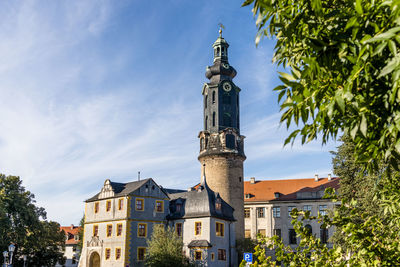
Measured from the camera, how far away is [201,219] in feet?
130

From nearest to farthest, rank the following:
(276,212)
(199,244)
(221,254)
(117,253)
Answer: (199,244) < (117,253) < (221,254) < (276,212)

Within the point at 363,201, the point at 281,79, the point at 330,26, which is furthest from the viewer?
the point at 363,201

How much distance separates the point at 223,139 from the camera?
51469mm

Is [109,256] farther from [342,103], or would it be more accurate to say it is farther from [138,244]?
[342,103]

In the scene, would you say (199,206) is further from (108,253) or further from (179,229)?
(108,253)

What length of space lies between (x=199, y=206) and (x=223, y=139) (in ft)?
42.5

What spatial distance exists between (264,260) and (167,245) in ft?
103

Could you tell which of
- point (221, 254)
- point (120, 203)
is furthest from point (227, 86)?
point (221, 254)

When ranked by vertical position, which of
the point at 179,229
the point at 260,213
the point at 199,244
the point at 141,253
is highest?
the point at 260,213

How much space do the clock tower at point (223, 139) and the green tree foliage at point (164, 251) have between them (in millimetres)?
12880

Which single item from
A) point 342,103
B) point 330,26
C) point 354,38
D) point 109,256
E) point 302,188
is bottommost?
point 109,256

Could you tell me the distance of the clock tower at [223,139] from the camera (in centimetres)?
4972

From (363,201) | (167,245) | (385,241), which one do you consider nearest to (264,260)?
(385,241)

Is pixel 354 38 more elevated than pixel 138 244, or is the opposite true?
pixel 354 38
